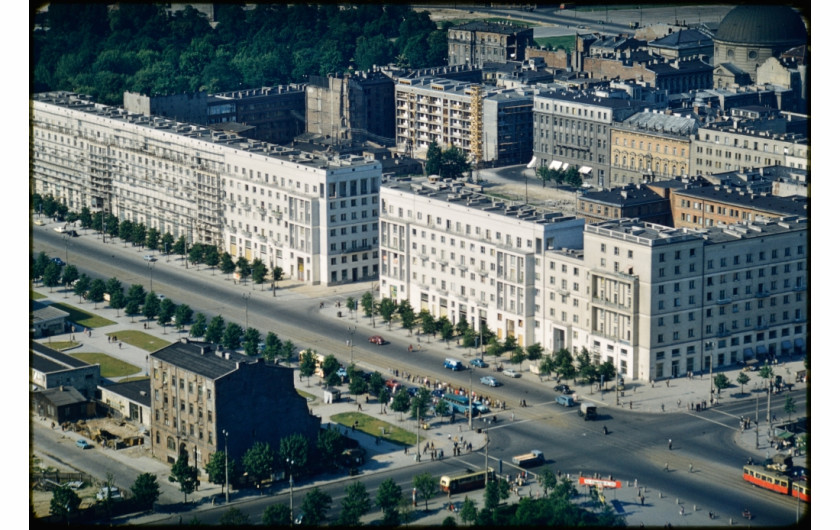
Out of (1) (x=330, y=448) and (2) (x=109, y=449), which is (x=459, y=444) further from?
(2) (x=109, y=449)

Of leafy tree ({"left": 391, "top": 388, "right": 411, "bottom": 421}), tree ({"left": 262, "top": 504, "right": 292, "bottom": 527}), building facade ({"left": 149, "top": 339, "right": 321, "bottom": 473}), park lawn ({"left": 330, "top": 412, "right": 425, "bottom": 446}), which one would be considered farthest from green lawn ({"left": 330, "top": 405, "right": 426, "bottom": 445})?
tree ({"left": 262, "top": 504, "right": 292, "bottom": 527})

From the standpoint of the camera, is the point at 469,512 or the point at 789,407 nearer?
the point at 469,512

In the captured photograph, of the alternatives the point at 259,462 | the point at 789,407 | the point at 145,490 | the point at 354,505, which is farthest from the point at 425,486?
the point at 789,407

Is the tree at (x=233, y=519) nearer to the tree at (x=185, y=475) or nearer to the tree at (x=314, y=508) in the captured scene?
the tree at (x=314, y=508)

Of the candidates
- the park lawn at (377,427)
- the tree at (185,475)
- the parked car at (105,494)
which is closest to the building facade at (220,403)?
the tree at (185,475)

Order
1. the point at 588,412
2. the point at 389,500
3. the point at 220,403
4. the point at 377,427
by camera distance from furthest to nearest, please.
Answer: the point at 588,412 → the point at 377,427 → the point at 220,403 → the point at 389,500

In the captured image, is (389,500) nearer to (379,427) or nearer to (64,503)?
(379,427)

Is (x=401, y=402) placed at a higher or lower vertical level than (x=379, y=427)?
higher
